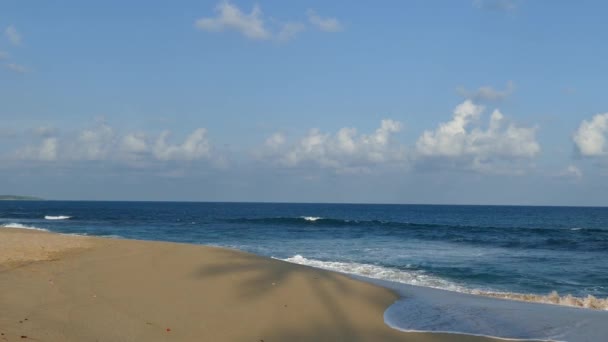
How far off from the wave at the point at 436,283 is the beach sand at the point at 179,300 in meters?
4.06

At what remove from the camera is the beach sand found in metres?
7.50

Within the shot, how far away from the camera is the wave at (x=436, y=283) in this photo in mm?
13062

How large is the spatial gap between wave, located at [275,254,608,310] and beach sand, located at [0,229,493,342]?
4.06 metres

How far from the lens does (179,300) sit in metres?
9.33

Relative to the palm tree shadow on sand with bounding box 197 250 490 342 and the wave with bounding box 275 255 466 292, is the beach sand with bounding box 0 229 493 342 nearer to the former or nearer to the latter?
the palm tree shadow on sand with bounding box 197 250 490 342

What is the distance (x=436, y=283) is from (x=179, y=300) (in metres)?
9.53

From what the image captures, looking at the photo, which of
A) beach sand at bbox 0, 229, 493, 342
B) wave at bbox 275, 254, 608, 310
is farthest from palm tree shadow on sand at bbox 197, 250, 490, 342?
wave at bbox 275, 254, 608, 310

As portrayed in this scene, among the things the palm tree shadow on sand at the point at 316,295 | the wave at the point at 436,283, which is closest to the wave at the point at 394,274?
the wave at the point at 436,283

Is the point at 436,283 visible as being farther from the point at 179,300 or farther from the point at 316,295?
the point at 179,300

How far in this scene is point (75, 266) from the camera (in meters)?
12.1

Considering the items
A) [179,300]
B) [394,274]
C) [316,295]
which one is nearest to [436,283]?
[394,274]

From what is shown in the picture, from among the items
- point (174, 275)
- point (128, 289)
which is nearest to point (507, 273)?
point (174, 275)

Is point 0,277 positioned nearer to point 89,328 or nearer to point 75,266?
point 75,266

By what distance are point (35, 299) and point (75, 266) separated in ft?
11.5
